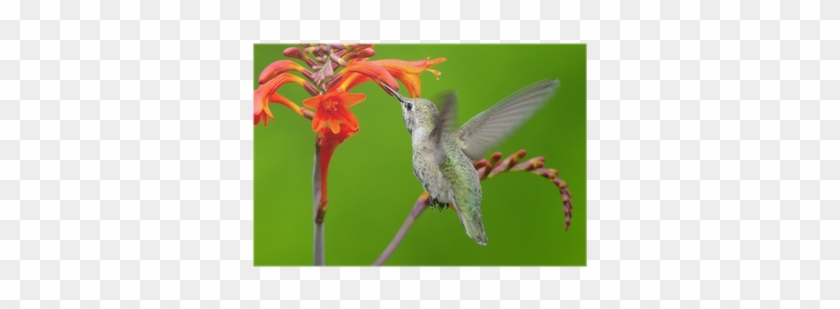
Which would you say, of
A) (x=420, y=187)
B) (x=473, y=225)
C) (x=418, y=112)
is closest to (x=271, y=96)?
(x=418, y=112)

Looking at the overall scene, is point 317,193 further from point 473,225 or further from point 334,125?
point 473,225

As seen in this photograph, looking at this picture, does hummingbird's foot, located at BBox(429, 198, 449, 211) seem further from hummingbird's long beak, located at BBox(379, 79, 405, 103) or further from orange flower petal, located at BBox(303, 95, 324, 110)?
orange flower petal, located at BBox(303, 95, 324, 110)

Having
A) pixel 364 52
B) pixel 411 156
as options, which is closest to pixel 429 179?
pixel 411 156

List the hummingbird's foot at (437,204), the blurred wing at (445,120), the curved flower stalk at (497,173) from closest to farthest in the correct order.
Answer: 1. the blurred wing at (445,120)
2. the hummingbird's foot at (437,204)
3. the curved flower stalk at (497,173)

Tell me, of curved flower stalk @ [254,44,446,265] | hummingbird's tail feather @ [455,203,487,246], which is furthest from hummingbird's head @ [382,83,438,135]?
hummingbird's tail feather @ [455,203,487,246]

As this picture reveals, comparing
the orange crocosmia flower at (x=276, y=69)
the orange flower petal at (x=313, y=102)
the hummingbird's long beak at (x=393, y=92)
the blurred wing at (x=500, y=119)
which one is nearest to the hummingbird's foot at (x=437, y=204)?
the blurred wing at (x=500, y=119)

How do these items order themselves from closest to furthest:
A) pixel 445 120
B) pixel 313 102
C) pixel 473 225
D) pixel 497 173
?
pixel 445 120 < pixel 313 102 < pixel 473 225 < pixel 497 173

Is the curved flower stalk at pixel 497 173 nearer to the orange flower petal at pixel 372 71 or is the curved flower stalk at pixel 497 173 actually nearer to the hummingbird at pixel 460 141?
the hummingbird at pixel 460 141
